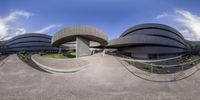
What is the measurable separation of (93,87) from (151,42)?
31.8 metres

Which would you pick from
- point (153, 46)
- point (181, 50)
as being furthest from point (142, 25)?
point (181, 50)

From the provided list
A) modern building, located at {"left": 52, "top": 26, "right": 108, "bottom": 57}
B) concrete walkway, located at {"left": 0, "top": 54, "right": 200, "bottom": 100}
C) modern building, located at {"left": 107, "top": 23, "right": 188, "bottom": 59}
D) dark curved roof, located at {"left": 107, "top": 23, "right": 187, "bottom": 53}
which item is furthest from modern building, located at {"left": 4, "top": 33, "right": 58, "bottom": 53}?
→ concrete walkway, located at {"left": 0, "top": 54, "right": 200, "bottom": 100}

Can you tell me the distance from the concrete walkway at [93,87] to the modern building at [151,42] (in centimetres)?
2606

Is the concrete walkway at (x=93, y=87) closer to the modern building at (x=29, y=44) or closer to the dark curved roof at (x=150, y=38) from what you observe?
the dark curved roof at (x=150, y=38)

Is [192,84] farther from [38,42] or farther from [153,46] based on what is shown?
[38,42]

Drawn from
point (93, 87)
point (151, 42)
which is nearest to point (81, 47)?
point (93, 87)

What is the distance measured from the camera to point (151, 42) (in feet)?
123

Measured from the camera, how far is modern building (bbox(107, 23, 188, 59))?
1473 inches

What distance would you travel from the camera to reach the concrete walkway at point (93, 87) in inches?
293

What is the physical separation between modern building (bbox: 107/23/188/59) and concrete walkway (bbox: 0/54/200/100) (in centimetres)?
2606

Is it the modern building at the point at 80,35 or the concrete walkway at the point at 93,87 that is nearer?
the concrete walkway at the point at 93,87

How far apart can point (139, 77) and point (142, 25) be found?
38329mm

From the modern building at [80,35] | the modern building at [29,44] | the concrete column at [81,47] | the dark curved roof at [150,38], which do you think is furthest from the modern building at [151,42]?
the modern building at [29,44]

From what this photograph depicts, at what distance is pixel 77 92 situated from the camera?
316 inches
